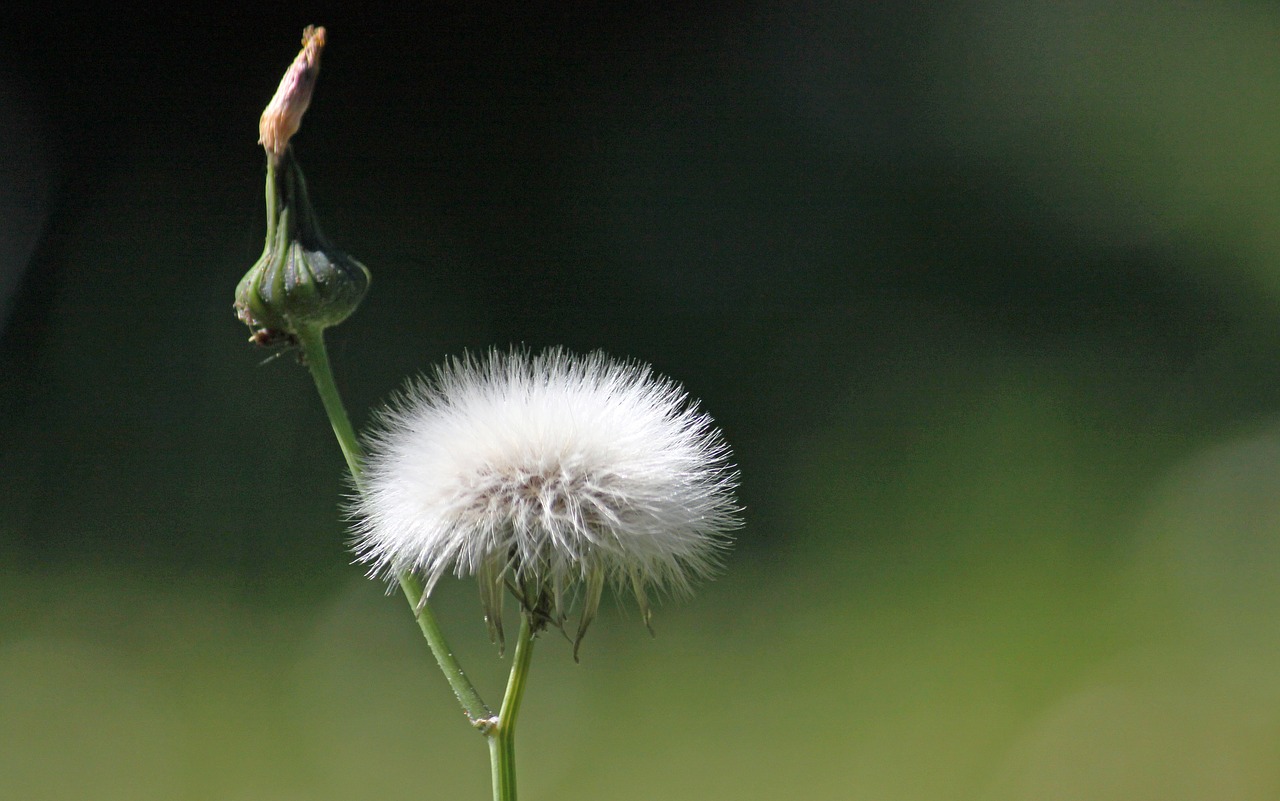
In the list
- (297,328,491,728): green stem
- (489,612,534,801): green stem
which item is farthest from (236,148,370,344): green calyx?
(489,612,534,801): green stem

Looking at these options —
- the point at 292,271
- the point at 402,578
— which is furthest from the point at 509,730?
the point at 292,271

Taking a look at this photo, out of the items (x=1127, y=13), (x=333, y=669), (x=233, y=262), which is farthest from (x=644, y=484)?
(x=1127, y=13)

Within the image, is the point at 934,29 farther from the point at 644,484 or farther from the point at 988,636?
the point at 644,484

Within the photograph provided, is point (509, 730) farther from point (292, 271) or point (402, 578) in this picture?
point (292, 271)

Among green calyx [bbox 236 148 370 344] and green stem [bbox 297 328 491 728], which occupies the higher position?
green calyx [bbox 236 148 370 344]

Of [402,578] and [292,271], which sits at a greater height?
[292,271]

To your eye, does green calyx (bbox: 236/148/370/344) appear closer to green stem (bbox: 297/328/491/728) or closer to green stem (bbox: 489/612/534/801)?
green stem (bbox: 297/328/491/728)

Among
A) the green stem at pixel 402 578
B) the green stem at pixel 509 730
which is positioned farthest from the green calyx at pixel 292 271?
the green stem at pixel 509 730
